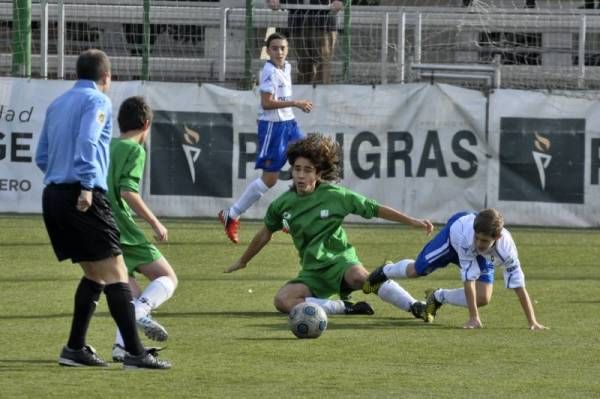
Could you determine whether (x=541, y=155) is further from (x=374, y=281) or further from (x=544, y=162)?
(x=374, y=281)

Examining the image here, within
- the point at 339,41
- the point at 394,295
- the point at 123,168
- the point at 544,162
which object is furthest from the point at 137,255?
the point at 339,41

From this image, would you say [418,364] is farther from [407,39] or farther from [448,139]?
[407,39]

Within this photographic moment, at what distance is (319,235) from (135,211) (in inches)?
95.8

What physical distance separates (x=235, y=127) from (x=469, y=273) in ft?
26.9

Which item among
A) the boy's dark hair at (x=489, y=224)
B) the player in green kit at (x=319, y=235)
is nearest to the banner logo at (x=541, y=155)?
the player in green kit at (x=319, y=235)

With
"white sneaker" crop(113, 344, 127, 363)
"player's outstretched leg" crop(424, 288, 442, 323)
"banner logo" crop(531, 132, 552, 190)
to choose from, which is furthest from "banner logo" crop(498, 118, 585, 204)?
"white sneaker" crop(113, 344, 127, 363)

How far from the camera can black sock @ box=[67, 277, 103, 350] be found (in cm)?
784

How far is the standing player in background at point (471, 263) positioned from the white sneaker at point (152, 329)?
91.6 inches

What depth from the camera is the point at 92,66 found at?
7.71 meters

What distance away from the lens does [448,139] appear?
704 inches

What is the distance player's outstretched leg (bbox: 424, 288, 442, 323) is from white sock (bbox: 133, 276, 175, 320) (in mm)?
2218

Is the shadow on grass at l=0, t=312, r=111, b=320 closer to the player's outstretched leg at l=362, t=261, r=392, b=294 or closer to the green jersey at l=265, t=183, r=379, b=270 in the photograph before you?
the green jersey at l=265, t=183, r=379, b=270

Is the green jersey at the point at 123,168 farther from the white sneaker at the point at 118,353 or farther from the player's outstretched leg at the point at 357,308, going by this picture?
the player's outstretched leg at the point at 357,308

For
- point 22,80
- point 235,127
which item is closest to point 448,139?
point 235,127
